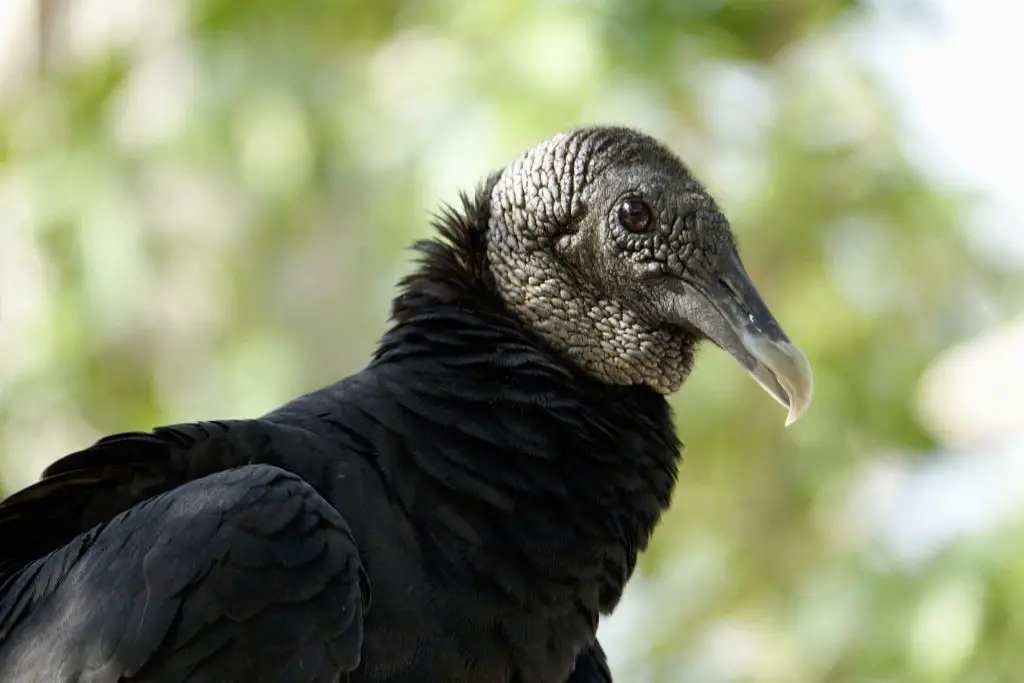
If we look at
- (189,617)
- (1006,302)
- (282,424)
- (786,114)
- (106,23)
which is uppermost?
(786,114)

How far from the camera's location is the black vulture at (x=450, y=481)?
7.09 feet

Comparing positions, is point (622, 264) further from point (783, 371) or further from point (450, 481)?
point (450, 481)

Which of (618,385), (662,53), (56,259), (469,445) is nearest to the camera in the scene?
(469,445)

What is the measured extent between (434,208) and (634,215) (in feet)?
8.38

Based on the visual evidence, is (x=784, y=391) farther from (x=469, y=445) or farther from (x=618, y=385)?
(x=469, y=445)

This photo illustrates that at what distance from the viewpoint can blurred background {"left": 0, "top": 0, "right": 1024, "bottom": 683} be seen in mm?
5520

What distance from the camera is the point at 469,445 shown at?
99.6 inches

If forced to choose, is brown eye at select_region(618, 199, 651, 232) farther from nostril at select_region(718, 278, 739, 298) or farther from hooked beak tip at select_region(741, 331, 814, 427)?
hooked beak tip at select_region(741, 331, 814, 427)

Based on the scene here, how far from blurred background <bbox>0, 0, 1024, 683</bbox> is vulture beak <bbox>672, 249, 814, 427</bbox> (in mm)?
2703

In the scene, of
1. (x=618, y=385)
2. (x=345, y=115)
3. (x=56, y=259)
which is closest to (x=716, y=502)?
(x=345, y=115)

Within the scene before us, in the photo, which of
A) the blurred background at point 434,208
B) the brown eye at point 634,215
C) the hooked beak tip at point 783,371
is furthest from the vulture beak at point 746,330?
the blurred background at point 434,208

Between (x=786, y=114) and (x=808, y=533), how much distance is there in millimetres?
2136

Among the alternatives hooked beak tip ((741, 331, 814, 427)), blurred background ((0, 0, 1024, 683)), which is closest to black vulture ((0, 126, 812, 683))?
hooked beak tip ((741, 331, 814, 427))

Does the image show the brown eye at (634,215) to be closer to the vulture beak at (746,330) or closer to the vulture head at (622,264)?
the vulture head at (622,264)
